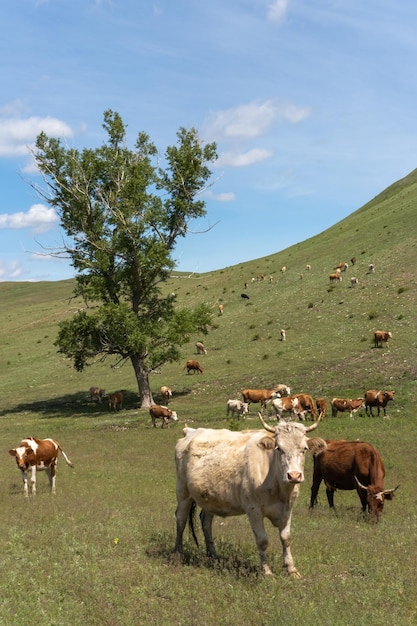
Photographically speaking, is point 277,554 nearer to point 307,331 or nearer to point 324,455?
point 324,455

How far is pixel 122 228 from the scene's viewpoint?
4141cm

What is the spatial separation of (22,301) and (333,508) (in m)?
149

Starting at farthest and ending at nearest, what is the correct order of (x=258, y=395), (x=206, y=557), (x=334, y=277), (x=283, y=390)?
(x=334, y=277), (x=283, y=390), (x=258, y=395), (x=206, y=557)

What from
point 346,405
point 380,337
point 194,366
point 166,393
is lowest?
point 346,405

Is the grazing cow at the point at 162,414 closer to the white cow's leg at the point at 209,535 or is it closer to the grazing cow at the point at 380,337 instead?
the grazing cow at the point at 380,337

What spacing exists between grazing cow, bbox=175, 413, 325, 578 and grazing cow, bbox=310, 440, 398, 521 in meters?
5.17

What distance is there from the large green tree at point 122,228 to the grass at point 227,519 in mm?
5188

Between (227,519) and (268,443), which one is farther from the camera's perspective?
(227,519)

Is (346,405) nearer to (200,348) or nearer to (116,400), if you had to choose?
(116,400)

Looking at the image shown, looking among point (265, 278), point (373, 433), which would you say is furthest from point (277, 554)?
point (265, 278)

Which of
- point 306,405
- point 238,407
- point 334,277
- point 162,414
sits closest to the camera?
point 306,405

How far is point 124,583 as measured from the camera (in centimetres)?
971

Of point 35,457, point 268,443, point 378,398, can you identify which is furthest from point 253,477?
point 378,398

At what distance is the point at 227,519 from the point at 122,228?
29.3m
